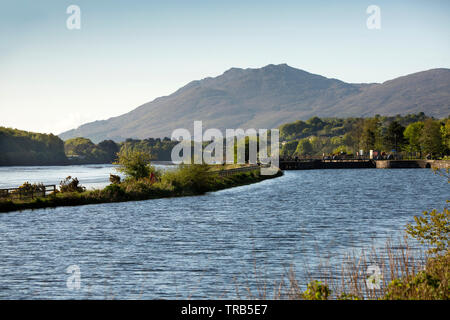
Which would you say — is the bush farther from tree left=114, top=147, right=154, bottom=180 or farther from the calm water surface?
the calm water surface

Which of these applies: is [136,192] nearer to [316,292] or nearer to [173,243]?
[173,243]

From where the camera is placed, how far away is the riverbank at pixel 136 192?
62.5m

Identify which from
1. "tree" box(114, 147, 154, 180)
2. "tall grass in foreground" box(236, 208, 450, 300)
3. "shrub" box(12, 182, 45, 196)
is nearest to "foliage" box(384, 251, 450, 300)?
"tall grass in foreground" box(236, 208, 450, 300)

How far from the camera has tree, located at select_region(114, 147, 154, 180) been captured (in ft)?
279

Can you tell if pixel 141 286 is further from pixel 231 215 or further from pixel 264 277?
pixel 231 215

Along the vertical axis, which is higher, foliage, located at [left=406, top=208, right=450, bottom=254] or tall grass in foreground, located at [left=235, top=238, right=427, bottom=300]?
foliage, located at [left=406, top=208, right=450, bottom=254]

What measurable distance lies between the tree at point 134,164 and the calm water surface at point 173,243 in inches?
697

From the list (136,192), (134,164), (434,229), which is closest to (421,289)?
(434,229)

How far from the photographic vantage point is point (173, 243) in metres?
36.4

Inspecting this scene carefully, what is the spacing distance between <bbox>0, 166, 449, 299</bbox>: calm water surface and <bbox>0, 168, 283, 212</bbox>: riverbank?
96.2 inches

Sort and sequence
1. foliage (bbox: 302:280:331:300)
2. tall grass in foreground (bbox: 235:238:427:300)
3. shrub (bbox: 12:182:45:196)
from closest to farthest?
foliage (bbox: 302:280:331:300), tall grass in foreground (bbox: 235:238:427:300), shrub (bbox: 12:182:45:196)

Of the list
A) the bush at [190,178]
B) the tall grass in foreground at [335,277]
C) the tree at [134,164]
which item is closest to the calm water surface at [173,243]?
the tall grass in foreground at [335,277]

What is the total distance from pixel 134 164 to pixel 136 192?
11188 mm

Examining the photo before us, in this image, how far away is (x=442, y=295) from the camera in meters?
13.7
